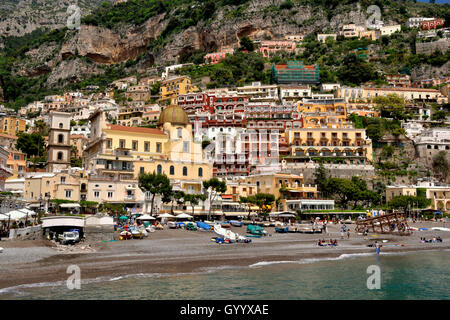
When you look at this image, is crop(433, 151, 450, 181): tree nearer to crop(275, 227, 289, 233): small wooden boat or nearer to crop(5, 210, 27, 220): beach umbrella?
crop(275, 227, 289, 233): small wooden boat

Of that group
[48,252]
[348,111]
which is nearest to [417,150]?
[348,111]

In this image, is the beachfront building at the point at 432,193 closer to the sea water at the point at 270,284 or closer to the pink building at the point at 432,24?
the sea water at the point at 270,284

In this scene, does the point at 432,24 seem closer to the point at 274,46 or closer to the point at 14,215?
the point at 274,46

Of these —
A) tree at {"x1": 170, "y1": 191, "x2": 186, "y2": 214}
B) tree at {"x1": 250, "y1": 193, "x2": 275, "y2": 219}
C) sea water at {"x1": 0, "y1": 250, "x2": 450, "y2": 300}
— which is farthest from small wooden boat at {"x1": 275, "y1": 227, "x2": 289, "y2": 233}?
sea water at {"x1": 0, "y1": 250, "x2": 450, "y2": 300}
